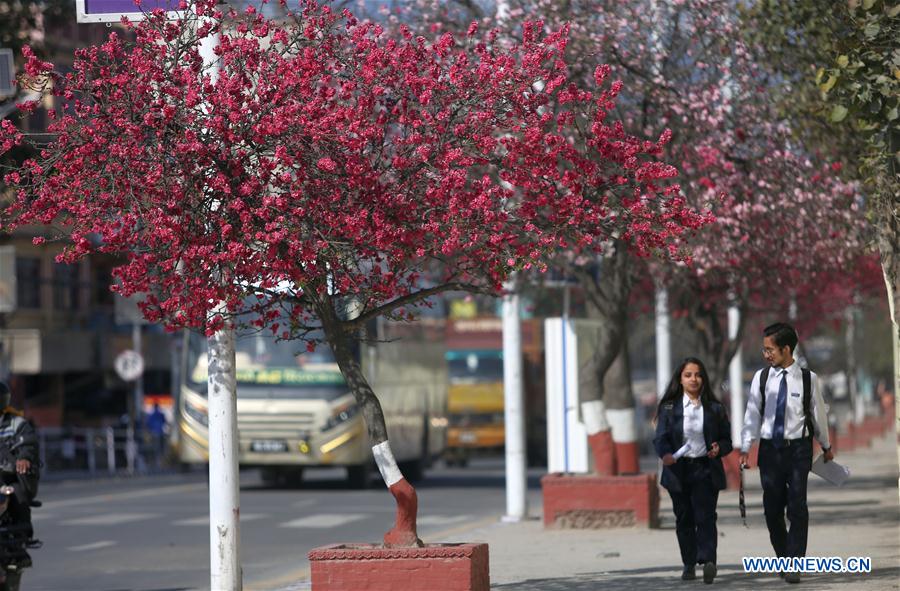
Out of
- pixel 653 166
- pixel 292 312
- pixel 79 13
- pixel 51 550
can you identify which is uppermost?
pixel 79 13

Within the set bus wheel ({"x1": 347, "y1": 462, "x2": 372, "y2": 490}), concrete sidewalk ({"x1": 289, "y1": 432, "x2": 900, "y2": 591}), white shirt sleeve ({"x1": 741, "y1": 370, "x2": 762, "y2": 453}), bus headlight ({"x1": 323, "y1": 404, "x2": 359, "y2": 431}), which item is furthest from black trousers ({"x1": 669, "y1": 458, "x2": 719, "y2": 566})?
bus wheel ({"x1": 347, "y1": 462, "x2": 372, "y2": 490})

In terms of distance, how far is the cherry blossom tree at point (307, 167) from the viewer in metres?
10.3

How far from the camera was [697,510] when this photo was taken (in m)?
12.8

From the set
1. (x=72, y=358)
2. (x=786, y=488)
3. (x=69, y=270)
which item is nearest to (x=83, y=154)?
(x=786, y=488)

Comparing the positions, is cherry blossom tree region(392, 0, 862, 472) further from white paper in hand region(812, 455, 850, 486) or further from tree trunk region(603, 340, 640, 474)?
white paper in hand region(812, 455, 850, 486)

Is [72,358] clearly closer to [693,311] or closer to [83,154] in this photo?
[693,311]

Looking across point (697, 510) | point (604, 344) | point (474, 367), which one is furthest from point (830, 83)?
point (474, 367)

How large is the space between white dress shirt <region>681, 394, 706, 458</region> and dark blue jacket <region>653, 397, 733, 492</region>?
25 millimetres

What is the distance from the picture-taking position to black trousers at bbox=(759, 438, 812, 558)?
12258mm

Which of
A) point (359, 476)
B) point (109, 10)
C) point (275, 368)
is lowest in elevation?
point (359, 476)

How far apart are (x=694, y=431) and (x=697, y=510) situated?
0.52 metres

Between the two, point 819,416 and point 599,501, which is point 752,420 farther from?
point 599,501

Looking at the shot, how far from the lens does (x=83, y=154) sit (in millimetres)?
10305

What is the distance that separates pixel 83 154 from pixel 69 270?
48.8 meters
